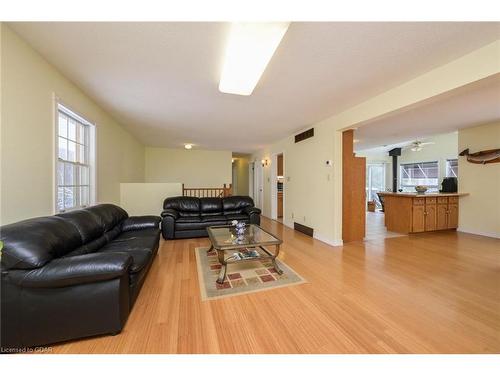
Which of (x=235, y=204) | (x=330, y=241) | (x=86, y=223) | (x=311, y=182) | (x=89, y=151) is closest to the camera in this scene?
(x=86, y=223)

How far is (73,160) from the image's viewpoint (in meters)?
2.78

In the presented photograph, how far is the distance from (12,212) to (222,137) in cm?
423

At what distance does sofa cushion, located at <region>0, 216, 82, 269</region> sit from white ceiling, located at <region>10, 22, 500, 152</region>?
59.2 inches

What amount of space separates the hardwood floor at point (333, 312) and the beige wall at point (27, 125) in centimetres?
127

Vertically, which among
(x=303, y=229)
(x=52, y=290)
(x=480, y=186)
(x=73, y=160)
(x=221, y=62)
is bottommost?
(x=303, y=229)

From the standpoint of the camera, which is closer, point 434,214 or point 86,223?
point 86,223

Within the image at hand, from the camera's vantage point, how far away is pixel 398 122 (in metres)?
4.03

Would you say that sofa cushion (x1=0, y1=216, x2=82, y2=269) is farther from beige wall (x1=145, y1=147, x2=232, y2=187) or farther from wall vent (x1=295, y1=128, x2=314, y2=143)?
beige wall (x1=145, y1=147, x2=232, y2=187)

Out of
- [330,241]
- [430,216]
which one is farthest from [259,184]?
[430,216]

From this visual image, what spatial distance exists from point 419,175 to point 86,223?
31.7 ft

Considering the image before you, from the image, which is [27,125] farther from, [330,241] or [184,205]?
[330,241]

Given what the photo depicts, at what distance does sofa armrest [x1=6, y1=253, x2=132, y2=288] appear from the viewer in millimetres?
1289

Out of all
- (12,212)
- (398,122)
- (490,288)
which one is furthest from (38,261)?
(398,122)
